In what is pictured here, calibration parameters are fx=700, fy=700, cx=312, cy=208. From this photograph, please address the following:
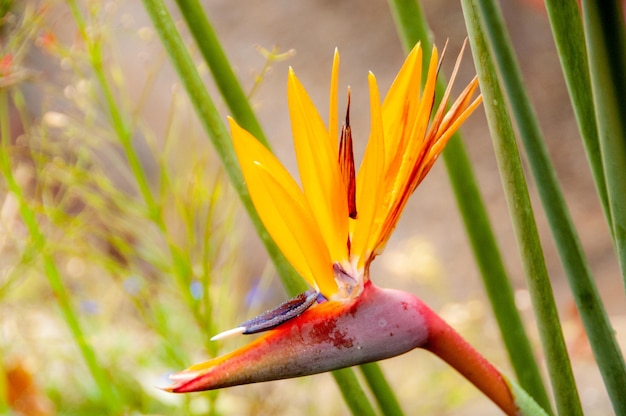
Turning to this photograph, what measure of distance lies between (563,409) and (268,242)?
5.2 inches

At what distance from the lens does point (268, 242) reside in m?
0.30

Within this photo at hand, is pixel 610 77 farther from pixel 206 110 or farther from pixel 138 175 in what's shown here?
pixel 138 175

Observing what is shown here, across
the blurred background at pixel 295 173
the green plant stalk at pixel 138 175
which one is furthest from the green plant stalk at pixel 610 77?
the blurred background at pixel 295 173

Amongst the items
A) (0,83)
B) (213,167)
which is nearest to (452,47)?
(213,167)

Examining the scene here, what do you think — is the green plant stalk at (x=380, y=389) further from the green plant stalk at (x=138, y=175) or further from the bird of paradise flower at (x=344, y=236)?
the green plant stalk at (x=138, y=175)

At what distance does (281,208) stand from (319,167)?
2 centimetres

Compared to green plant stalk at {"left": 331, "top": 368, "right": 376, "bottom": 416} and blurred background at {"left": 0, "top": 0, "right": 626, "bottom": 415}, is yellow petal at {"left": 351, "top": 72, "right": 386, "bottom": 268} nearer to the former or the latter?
green plant stalk at {"left": 331, "top": 368, "right": 376, "bottom": 416}

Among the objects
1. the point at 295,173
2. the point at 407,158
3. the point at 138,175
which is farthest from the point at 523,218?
the point at 295,173

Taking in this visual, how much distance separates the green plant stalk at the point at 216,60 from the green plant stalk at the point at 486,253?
10 cm

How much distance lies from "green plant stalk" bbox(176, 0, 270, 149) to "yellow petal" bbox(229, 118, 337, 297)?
0.23ft

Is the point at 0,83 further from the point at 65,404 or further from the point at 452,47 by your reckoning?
the point at 452,47

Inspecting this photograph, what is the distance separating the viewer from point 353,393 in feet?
0.98

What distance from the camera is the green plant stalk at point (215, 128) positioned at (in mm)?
276

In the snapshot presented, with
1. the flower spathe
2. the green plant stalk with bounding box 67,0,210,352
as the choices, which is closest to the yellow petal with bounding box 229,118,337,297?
the flower spathe
